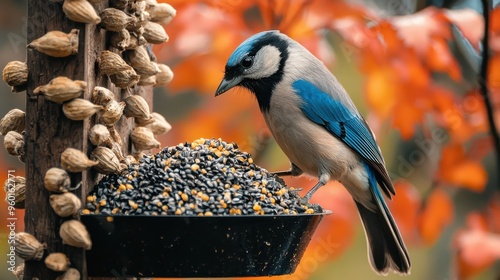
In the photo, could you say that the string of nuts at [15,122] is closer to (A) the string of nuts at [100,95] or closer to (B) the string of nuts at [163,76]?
(A) the string of nuts at [100,95]

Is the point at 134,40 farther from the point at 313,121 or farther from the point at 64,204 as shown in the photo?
the point at 313,121

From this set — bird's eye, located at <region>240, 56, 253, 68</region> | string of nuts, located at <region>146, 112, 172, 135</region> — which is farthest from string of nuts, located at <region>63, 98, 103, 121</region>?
bird's eye, located at <region>240, 56, 253, 68</region>

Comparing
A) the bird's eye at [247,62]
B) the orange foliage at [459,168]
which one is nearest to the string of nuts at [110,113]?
the bird's eye at [247,62]

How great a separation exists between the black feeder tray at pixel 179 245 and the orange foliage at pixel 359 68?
141cm

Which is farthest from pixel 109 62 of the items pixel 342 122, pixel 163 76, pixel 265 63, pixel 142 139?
pixel 342 122

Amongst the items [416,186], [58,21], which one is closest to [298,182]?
[416,186]

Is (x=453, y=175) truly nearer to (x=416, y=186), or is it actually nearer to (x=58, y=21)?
(x=416, y=186)

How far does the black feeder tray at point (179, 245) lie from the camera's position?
7.63 ft

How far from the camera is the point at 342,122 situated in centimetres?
338

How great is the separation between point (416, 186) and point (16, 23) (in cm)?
275

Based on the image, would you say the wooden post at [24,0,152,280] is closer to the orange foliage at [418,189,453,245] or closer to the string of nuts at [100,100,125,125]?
the string of nuts at [100,100,125,125]

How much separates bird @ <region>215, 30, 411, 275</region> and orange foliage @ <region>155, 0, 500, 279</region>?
0.42m

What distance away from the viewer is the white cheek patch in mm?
3092

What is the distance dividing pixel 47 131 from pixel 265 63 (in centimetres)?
109
